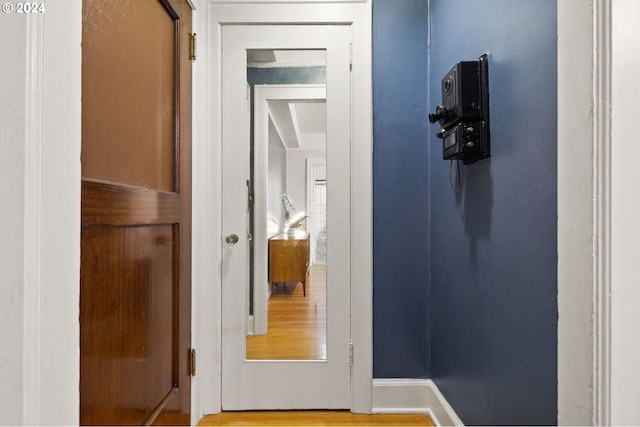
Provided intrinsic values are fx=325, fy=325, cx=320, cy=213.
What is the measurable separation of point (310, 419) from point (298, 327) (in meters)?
0.43

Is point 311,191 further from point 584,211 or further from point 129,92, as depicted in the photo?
point 584,211

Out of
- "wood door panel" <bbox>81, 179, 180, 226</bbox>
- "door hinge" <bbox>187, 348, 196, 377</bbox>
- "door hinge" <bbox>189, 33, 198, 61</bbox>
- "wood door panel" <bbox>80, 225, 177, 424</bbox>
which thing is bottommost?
"door hinge" <bbox>187, 348, 196, 377</bbox>

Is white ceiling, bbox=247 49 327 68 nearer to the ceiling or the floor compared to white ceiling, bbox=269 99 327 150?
nearer to the ceiling

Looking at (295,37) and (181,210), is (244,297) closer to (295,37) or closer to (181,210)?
(181,210)

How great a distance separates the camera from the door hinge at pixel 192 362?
1453mm

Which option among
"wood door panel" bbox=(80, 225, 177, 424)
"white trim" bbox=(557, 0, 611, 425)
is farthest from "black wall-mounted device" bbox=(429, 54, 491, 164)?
"wood door panel" bbox=(80, 225, 177, 424)

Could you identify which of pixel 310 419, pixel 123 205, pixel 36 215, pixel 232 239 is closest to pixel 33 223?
pixel 36 215

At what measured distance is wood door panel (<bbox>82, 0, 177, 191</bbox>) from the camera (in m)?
0.81

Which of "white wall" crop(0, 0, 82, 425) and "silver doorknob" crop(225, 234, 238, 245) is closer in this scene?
"white wall" crop(0, 0, 82, 425)

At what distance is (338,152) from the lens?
166cm

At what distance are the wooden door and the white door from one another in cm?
24

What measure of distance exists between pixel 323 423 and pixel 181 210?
118 cm

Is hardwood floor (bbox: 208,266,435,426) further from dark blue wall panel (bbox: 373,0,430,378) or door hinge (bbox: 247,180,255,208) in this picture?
door hinge (bbox: 247,180,255,208)

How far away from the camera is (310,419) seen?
1576mm
